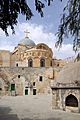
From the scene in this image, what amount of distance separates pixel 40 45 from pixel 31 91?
11206 millimetres

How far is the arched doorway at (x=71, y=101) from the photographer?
22406 millimetres

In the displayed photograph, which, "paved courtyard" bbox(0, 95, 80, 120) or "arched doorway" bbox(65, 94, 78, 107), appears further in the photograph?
"arched doorway" bbox(65, 94, 78, 107)

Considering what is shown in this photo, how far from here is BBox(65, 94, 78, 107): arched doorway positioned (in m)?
22.4

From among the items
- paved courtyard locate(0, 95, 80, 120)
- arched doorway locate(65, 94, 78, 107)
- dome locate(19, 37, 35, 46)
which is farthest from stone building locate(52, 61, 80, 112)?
dome locate(19, 37, 35, 46)

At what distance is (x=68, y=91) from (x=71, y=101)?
35.8 inches

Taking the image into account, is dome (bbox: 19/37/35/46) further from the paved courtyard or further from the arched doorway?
the arched doorway

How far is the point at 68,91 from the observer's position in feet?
75.7

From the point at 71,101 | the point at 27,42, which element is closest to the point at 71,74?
the point at 71,101

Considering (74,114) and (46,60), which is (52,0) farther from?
(46,60)

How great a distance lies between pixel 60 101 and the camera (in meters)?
23.4

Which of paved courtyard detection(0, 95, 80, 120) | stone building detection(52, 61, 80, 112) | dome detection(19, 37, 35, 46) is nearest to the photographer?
paved courtyard detection(0, 95, 80, 120)

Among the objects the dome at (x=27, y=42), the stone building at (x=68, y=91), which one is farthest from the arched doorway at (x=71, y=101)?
the dome at (x=27, y=42)

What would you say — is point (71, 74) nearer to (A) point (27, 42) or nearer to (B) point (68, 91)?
(B) point (68, 91)

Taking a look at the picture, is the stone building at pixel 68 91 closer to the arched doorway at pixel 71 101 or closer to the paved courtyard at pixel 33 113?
the arched doorway at pixel 71 101
